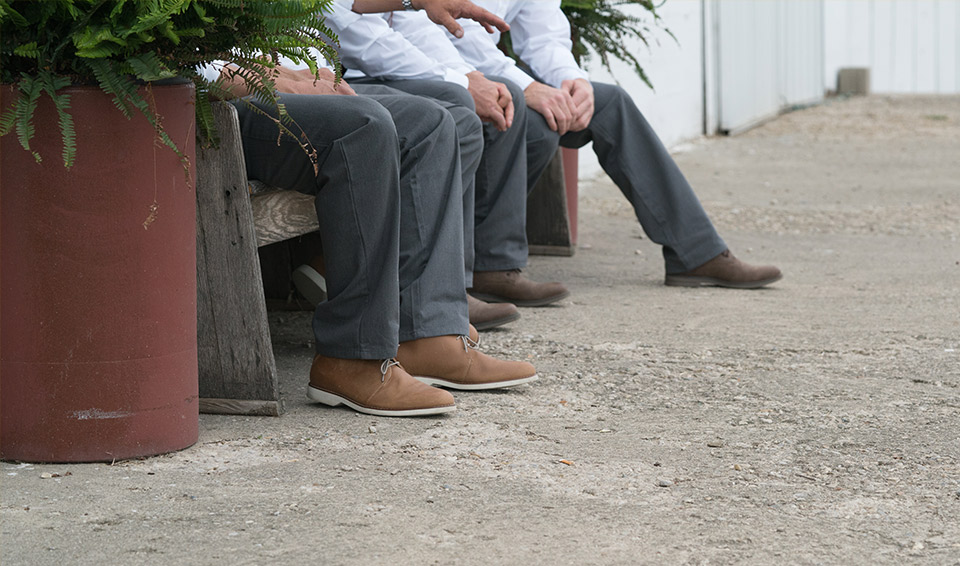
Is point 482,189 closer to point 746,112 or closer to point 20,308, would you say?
point 20,308

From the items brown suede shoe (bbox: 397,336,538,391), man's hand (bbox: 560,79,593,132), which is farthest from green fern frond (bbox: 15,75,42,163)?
man's hand (bbox: 560,79,593,132)

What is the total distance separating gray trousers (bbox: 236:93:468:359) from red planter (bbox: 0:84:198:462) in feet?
1.22

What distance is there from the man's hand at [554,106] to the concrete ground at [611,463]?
23.8 inches

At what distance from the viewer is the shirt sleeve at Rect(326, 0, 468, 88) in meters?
3.37

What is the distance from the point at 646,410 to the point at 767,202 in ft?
13.3

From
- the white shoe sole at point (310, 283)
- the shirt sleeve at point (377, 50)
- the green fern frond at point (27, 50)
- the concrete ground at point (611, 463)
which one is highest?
the shirt sleeve at point (377, 50)

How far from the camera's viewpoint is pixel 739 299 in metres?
4.03

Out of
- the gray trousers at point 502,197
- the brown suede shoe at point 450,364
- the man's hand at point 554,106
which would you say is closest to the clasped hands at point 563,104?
the man's hand at point 554,106

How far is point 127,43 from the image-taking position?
79.7 inches

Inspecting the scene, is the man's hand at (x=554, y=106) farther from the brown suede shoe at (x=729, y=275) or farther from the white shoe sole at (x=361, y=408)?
the white shoe sole at (x=361, y=408)

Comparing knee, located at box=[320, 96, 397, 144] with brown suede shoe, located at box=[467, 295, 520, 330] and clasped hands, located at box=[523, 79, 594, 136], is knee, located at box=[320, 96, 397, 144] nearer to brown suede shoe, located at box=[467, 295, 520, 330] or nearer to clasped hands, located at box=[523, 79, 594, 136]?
brown suede shoe, located at box=[467, 295, 520, 330]

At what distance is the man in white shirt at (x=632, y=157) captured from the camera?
4.05 m

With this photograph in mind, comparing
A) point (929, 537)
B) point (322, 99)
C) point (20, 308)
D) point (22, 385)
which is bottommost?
point (929, 537)

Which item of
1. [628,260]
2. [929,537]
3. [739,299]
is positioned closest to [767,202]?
[628,260]
